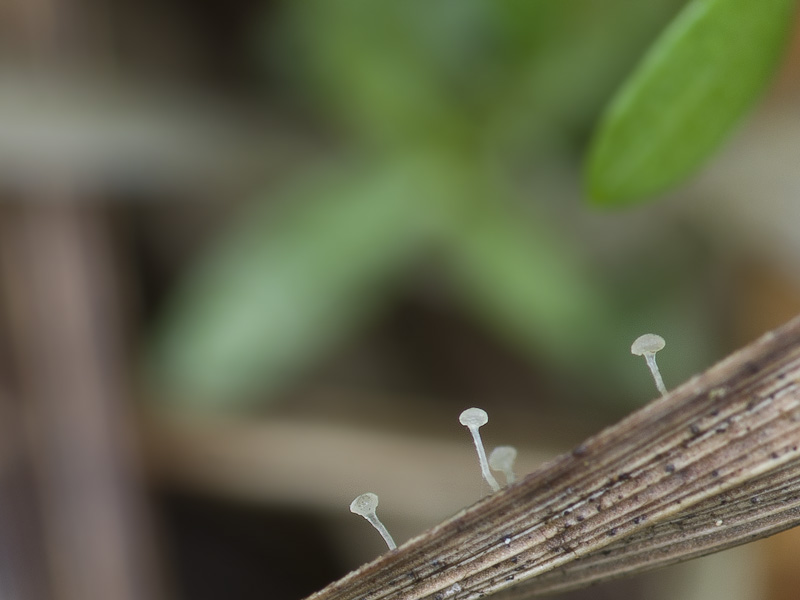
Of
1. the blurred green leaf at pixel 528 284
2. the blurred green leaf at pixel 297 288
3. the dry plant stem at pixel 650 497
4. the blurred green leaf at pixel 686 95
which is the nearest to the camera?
the dry plant stem at pixel 650 497

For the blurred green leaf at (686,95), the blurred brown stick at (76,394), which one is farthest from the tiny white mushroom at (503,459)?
the blurred brown stick at (76,394)

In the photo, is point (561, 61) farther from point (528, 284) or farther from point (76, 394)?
point (76, 394)

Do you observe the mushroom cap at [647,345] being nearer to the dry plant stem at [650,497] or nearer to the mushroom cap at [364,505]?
the dry plant stem at [650,497]

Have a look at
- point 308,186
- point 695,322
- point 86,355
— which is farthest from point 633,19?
point 86,355

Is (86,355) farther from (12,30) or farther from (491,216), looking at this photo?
(491,216)

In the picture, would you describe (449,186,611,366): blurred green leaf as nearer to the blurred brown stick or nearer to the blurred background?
the blurred background
